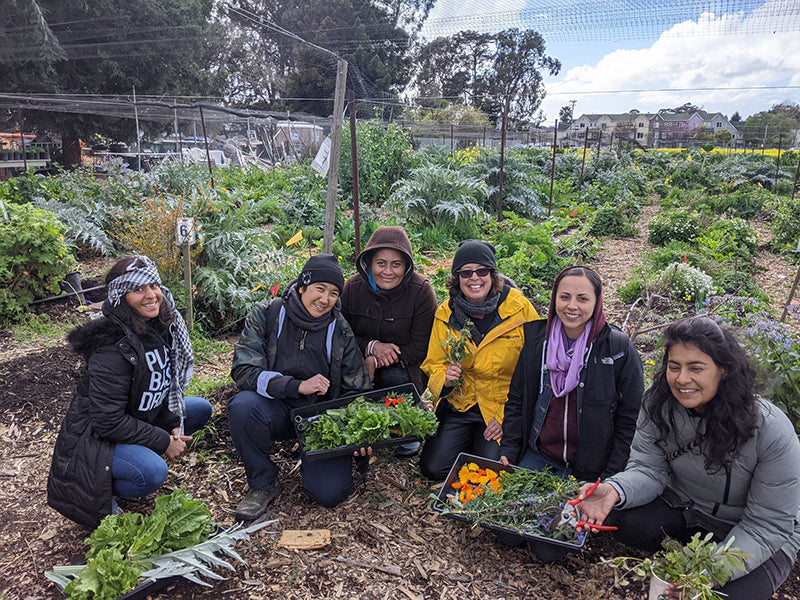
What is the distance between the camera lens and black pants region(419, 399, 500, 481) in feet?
9.97

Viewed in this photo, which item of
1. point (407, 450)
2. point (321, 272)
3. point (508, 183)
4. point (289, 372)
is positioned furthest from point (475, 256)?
point (508, 183)

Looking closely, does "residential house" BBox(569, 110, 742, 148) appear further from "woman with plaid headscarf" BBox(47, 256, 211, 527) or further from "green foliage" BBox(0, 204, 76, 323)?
"woman with plaid headscarf" BBox(47, 256, 211, 527)

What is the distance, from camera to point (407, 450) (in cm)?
338

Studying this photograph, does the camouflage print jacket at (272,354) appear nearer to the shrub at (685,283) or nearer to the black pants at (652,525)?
the black pants at (652,525)

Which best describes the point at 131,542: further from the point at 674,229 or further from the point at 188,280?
the point at 674,229

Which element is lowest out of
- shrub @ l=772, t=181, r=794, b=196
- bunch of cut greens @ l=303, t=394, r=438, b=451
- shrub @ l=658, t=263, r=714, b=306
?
bunch of cut greens @ l=303, t=394, r=438, b=451

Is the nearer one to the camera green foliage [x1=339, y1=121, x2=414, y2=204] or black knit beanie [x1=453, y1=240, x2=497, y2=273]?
black knit beanie [x1=453, y1=240, x2=497, y2=273]

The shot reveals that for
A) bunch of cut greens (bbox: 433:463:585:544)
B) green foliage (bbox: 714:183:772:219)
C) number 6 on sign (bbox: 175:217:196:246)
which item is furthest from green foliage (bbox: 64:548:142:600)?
green foliage (bbox: 714:183:772:219)

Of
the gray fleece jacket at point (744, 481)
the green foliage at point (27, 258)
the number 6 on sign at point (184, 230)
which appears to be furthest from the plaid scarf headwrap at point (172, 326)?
the green foliage at point (27, 258)

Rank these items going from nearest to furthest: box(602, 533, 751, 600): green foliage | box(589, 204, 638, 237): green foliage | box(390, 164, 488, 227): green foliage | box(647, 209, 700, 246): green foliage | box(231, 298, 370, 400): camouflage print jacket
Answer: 1. box(602, 533, 751, 600): green foliage
2. box(231, 298, 370, 400): camouflage print jacket
3. box(647, 209, 700, 246): green foliage
4. box(390, 164, 488, 227): green foliage
5. box(589, 204, 638, 237): green foliage

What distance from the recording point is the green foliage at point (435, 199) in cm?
933

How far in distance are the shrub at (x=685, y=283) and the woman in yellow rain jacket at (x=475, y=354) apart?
147 inches

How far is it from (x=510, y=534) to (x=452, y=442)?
0.69m

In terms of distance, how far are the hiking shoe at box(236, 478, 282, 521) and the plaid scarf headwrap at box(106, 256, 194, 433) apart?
1.79ft
